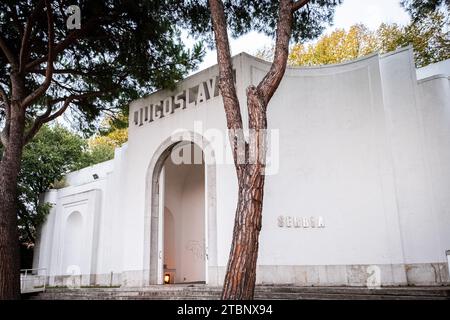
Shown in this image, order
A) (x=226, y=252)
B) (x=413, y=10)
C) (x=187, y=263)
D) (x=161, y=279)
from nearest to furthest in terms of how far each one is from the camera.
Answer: (x=226, y=252) → (x=413, y=10) → (x=161, y=279) → (x=187, y=263)

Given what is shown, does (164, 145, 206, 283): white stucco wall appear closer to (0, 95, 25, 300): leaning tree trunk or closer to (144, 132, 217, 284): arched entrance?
(144, 132, 217, 284): arched entrance

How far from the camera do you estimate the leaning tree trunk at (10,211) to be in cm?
725

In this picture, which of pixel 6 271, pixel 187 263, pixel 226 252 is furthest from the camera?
pixel 187 263

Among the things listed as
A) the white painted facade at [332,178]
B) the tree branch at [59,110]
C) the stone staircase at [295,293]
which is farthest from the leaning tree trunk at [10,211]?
the white painted facade at [332,178]

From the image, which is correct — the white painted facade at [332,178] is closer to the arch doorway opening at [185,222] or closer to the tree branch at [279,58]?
the arch doorway opening at [185,222]

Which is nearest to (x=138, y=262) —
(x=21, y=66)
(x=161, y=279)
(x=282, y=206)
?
(x=161, y=279)

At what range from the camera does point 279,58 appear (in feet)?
17.8

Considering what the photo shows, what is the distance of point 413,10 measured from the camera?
844 cm

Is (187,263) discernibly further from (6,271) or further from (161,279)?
(6,271)

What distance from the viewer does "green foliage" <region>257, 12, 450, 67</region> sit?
16.8m

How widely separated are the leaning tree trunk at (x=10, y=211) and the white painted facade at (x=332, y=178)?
8.85ft

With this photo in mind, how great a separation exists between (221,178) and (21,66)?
4912 millimetres

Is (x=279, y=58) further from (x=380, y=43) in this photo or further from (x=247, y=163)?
(x=380, y=43)

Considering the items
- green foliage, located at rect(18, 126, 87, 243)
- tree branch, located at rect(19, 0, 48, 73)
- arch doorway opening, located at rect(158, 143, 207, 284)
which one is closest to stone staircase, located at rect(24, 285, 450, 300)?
arch doorway opening, located at rect(158, 143, 207, 284)
